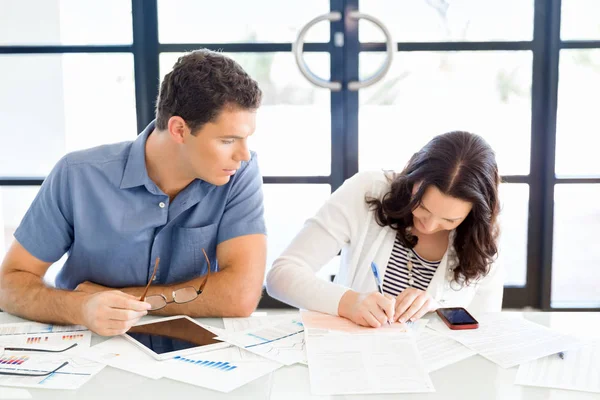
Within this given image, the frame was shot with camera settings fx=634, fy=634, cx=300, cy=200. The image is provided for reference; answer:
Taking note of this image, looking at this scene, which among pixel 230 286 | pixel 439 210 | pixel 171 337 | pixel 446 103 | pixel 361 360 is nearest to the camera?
pixel 361 360

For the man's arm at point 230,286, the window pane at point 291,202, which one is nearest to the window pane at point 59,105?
the window pane at point 291,202

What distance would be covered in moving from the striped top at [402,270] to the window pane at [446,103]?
1.04 meters

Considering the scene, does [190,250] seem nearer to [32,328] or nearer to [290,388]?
[32,328]

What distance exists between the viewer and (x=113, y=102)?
2.77 m

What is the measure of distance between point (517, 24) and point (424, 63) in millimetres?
414

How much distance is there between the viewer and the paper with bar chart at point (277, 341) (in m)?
1.22

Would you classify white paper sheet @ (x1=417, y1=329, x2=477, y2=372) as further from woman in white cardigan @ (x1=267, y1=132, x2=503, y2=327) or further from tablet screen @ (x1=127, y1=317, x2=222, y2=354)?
tablet screen @ (x1=127, y1=317, x2=222, y2=354)

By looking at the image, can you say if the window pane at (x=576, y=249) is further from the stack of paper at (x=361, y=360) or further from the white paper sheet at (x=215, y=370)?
the white paper sheet at (x=215, y=370)

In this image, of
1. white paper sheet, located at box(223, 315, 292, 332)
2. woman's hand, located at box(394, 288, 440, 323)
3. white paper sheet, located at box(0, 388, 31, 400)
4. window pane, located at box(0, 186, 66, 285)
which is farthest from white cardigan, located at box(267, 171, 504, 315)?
window pane, located at box(0, 186, 66, 285)

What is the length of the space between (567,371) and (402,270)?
0.68m

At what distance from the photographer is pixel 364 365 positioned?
1.17 metres

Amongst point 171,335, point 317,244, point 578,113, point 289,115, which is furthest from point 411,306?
point 578,113

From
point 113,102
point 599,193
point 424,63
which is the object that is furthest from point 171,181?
point 599,193

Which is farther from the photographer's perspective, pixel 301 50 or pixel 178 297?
pixel 301 50
